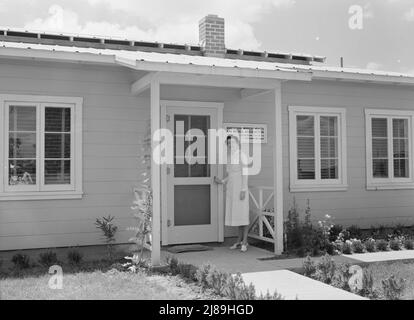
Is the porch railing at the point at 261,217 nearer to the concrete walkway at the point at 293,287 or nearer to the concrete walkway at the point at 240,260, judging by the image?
the concrete walkway at the point at 240,260

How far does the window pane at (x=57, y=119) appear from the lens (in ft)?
27.5

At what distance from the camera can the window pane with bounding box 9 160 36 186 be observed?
8188mm

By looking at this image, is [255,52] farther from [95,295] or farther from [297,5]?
[95,295]

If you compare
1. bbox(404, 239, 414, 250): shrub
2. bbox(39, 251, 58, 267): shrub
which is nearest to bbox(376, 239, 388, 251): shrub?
bbox(404, 239, 414, 250): shrub

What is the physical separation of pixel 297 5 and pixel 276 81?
3769mm

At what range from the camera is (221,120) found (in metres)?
9.34

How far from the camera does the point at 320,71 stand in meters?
9.46

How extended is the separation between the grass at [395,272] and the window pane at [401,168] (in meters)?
3.70

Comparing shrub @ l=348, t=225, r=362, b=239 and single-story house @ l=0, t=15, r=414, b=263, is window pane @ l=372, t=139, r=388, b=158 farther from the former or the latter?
shrub @ l=348, t=225, r=362, b=239

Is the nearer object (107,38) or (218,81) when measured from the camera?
(218,81)

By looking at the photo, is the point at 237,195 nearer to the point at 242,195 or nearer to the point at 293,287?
the point at 242,195

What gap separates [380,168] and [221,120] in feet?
12.7

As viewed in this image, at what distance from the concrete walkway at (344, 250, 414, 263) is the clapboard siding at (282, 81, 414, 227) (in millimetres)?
1864
